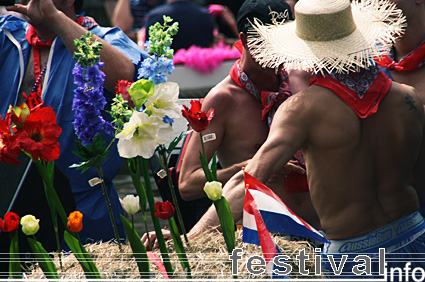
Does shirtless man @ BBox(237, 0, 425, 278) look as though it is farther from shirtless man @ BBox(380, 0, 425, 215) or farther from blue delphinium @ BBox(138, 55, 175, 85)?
shirtless man @ BBox(380, 0, 425, 215)

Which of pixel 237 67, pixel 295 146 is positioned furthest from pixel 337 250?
pixel 237 67

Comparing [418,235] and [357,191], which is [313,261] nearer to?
[357,191]

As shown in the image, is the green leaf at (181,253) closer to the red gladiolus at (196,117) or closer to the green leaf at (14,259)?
the red gladiolus at (196,117)

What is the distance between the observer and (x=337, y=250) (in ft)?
7.07

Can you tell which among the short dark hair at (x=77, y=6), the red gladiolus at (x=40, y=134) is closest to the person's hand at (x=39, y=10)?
the short dark hair at (x=77, y=6)

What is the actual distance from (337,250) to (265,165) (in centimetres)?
44

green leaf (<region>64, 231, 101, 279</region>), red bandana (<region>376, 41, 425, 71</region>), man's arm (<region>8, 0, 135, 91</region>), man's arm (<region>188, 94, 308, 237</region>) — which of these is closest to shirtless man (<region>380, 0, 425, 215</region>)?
red bandana (<region>376, 41, 425, 71</region>)

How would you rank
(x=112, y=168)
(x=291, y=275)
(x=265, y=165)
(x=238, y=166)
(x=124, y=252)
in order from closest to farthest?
(x=291, y=275) < (x=124, y=252) < (x=265, y=165) < (x=238, y=166) < (x=112, y=168)

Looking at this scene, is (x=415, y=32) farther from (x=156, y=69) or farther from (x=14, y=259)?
(x=14, y=259)

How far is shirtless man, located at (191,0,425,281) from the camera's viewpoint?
204 centimetres

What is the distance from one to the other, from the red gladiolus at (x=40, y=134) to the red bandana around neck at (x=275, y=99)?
1.27 m

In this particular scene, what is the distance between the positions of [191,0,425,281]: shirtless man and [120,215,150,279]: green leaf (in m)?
0.53

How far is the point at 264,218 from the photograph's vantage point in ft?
5.59

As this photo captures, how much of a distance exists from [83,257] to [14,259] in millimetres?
196
